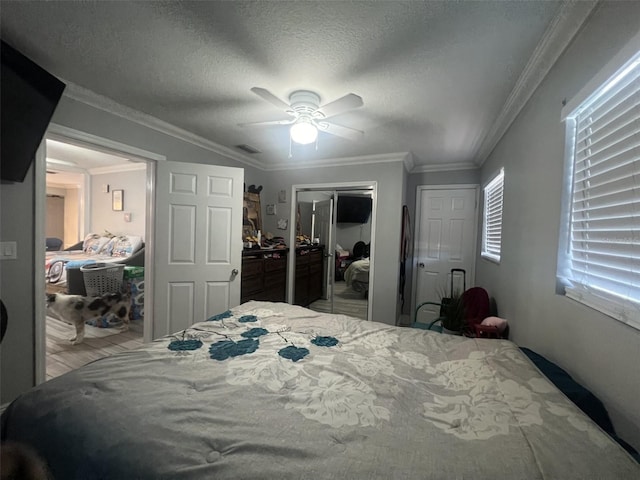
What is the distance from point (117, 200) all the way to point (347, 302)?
4.76 metres

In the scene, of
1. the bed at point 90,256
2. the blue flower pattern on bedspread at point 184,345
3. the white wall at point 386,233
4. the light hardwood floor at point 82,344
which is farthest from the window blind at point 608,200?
the bed at point 90,256

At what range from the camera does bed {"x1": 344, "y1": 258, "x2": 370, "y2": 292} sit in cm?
356

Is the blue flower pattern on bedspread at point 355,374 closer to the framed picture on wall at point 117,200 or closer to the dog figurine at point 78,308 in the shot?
the dog figurine at point 78,308

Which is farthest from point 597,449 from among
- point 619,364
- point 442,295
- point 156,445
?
point 442,295

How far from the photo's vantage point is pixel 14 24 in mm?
1347

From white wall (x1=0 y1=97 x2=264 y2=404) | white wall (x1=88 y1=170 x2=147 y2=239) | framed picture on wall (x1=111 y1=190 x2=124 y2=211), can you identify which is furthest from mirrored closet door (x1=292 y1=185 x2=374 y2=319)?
framed picture on wall (x1=111 y1=190 x2=124 y2=211)

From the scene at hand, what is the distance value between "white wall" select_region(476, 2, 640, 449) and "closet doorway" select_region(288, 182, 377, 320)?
5.26 ft

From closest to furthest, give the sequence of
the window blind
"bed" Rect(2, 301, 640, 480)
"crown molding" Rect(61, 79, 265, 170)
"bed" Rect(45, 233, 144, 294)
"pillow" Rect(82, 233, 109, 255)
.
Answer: "bed" Rect(2, 301, 640, 480), the window blind, "crown molding" Rect(61, 79, 265, 170), "bed" Rect(45, 233, 144, 294), "pillow" Rect(82, 233, 109, 255)

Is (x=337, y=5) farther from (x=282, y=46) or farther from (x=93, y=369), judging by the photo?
(x=93, y=369)

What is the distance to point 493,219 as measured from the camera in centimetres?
281

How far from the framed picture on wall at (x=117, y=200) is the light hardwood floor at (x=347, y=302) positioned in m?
4.37

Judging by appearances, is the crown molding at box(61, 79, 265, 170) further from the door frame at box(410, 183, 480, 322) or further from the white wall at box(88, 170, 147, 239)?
the door frame at box(410, 183, 480, 322)

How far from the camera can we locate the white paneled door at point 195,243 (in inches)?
104

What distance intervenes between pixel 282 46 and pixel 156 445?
180cm
